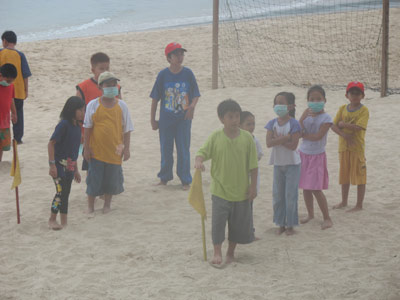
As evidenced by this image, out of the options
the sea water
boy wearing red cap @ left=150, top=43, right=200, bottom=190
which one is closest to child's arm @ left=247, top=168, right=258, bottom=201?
boy wearing red cap @ left=150, top=43, right=200, bottom=190

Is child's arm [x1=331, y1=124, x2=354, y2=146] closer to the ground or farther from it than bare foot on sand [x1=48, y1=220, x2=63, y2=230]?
farther from it

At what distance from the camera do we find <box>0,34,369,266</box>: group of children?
4590mm

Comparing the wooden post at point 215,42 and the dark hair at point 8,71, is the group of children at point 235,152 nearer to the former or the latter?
the dark hair at point 8,71

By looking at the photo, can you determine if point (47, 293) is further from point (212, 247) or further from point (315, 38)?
point (315, 38)

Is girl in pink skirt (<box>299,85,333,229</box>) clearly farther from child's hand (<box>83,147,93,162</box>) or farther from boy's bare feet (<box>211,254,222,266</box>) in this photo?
child's hand (<box>83,147,93,162</box>)

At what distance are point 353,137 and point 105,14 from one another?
122ft

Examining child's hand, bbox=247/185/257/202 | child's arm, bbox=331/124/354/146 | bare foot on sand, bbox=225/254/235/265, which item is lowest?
Answer: bare foot on sand, bbox=225/254/235/265

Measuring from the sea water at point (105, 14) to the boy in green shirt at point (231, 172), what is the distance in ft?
80.5

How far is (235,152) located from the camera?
4551 mm

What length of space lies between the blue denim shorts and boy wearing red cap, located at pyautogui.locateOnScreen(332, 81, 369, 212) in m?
2.25

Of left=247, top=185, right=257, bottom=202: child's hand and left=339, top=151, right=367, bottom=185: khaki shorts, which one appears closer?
left=247, top=185, right=257, bottom=202: child's hand

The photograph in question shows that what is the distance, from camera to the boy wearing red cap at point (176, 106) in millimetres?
6758

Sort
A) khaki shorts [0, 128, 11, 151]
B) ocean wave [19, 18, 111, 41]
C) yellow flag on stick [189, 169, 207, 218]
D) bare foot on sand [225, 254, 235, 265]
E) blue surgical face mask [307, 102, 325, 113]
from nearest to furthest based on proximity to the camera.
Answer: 1. yellow flag on stick [189, 169, 207, 218]
2. bare foot on sand [225, 254, 235, 265]
3. blue surgical face mask [307, 102, 325, 113]
4. khaki shorts [0, 128, 11, 151]
5. ocean wave [19, 18, 111, 41]

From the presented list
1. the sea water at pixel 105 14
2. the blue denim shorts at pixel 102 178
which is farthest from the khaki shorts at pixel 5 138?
the sea water at pixel 105 14
